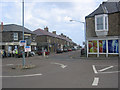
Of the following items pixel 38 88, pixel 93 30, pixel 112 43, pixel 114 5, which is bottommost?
pixel 38 88

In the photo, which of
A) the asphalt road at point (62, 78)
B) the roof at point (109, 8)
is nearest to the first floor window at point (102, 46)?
the roof at point (109, 8)

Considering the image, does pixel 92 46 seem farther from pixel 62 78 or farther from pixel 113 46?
pixel 62 78

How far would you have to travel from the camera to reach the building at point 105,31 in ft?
68.8

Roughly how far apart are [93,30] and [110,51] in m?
4.62

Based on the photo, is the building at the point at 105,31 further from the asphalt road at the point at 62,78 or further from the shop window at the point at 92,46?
the asphalt road at the point at 62,78

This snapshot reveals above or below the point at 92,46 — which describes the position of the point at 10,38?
above

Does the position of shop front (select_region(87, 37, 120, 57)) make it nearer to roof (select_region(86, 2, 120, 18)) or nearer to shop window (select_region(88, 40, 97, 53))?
shop window (select_region(88, 40, 97, 53))

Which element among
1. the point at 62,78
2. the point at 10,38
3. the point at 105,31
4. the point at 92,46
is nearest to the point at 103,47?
the point at 92,46

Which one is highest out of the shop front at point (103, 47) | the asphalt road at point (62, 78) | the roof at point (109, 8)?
the roof at point (109, 8)

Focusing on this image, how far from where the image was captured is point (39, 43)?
47.7 meters

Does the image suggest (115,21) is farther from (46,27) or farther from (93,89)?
(46,27)

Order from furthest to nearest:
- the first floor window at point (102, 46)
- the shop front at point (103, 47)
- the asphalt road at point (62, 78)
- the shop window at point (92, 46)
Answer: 1. the shop window at point (92, 46)
2. the first floor window at point (102, 46)
3. the shop front at point (103, 47)
4. the asphalt road at point (62, 78)

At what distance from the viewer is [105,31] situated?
70.1ft

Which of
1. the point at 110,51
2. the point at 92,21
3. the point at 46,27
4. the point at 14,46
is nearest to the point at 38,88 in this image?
the point at 110,51
